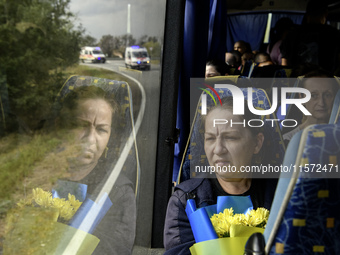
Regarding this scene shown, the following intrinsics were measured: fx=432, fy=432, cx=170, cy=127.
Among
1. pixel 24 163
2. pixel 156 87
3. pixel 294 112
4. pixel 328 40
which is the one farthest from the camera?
pixel 328 40

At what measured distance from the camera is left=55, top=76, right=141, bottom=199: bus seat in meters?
1.42

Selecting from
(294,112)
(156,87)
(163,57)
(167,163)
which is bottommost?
(167,163)

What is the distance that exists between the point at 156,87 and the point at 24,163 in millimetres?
1715

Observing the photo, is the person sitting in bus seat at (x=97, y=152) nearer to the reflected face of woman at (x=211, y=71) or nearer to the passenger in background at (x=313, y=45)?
the reflected face of woman at (x=211, y=71)

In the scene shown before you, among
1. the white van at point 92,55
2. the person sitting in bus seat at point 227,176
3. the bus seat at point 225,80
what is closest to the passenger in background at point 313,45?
the bus seat at point 225,80

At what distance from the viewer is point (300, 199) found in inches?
36.6

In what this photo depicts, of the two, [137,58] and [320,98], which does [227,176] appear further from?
[320,98]

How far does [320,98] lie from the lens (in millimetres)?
3021

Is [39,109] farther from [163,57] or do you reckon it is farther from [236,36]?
[236,36]

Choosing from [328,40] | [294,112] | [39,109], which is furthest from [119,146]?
[328,40]

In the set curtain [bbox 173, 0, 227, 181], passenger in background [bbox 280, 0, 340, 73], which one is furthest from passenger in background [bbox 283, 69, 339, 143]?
passenger in background [bbox 280, 0, 340, 73]

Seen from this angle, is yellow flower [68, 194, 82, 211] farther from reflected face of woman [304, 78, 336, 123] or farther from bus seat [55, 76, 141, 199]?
reflected face of woman [304, 78, 336, 123]

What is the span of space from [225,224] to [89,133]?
30.6 inches

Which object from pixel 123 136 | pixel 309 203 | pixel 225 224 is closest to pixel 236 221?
pixel 225 224
